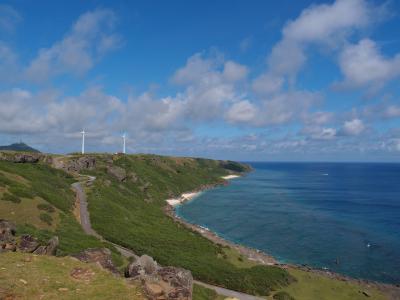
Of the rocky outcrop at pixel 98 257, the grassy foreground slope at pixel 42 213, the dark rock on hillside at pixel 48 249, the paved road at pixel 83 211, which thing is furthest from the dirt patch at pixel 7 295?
the paved road at pixel 83 211

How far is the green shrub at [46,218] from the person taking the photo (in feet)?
198

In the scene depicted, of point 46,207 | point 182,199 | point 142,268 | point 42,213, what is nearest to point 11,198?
point 46,207

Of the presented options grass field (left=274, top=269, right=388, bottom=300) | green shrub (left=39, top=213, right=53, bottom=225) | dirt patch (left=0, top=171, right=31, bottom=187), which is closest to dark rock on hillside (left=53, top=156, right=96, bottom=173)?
dirt patch (left=0, top=171, right=31, bottom=187)

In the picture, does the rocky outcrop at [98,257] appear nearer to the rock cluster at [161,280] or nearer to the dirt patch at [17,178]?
the rock cluster at [161,280]

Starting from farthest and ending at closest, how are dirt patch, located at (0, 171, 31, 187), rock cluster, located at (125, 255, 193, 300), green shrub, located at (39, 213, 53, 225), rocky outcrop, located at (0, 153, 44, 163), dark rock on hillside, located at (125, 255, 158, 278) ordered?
rocky outcrop, located at (0, 153, 44, 163)
dirt patch, located at (0, 171, 31, 187)
green shrub, located at (39, 213, 53, 225)
dark rock on hillside, located at (125, 255, 158, 278)
rock cluster, located at (125, 255, 193, 300)

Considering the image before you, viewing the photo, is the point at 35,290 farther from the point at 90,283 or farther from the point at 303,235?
the point at 303,235

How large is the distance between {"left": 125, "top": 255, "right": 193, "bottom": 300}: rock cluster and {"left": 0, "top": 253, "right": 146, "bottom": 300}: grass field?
2.97 ft

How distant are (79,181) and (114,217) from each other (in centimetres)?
4305

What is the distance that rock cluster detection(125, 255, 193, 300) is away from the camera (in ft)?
74.4

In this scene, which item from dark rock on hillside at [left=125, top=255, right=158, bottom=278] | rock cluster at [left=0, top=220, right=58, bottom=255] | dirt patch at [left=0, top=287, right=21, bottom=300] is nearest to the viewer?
dirt patch at [left=0, top=287, right=21, bottom=300]

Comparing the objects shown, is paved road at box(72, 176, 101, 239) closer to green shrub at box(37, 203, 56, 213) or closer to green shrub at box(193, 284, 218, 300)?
green shrub at box(37, 203, 56, 213)

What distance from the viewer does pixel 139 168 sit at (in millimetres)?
192500

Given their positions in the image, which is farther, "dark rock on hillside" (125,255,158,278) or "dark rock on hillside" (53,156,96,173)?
"dark rock on hillside" (53,156,96,173)

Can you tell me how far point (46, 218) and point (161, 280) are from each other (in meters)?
42.9
